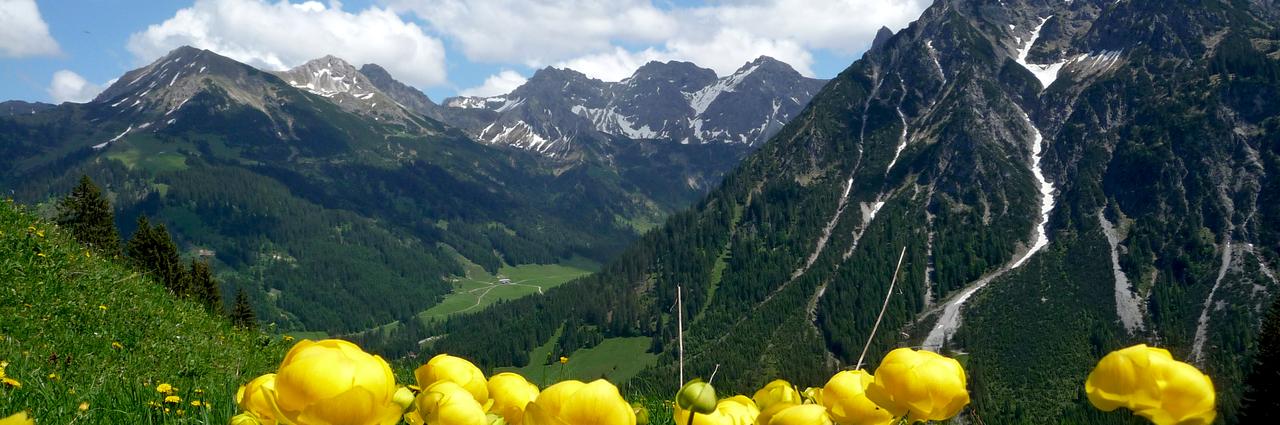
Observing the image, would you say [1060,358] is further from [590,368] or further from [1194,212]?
[590,368]

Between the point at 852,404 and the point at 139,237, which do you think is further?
the point at 139,237

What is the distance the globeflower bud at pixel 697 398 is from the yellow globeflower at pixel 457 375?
94cm

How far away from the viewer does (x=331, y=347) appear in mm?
1990

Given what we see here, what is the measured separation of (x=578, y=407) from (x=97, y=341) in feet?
29.5

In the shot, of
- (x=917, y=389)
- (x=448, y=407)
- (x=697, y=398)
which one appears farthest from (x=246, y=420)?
(x=917, y=389)

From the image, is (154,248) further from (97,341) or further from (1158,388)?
(1158,388)

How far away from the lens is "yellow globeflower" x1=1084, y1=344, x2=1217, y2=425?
6.34 feet

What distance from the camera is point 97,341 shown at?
8.39m

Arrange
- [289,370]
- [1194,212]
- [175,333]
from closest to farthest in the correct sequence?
[289,370] → [175,333] → [1194,212]

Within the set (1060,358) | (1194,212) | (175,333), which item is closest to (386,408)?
(175,333)

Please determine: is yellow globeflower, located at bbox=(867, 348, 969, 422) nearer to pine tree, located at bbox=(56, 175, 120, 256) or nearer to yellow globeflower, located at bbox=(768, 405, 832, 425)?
yellow globeflower, located at bbox=(768, 405, 832, 425)

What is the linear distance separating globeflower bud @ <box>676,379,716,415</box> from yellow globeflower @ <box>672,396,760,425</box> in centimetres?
34

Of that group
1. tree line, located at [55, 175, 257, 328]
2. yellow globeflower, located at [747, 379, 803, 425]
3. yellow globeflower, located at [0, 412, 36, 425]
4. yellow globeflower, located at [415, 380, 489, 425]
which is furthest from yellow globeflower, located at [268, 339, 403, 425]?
tree line, located at [55, 175, 257, 328]

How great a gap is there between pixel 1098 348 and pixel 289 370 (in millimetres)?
203511
